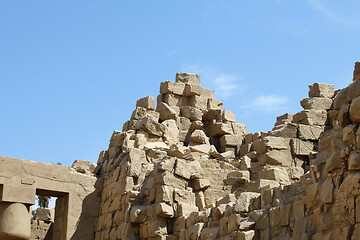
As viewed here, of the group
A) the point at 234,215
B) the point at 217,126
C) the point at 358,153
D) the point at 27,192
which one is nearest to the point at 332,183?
the point at 358,153

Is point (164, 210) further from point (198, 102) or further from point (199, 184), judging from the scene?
point (198, 102)

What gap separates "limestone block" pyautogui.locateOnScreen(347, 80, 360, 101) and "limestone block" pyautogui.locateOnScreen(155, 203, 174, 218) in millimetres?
5137

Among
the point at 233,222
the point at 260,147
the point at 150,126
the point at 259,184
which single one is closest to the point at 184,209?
the point at 259,184

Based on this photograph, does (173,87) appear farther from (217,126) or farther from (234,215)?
(234,215)

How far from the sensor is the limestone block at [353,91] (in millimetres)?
7891

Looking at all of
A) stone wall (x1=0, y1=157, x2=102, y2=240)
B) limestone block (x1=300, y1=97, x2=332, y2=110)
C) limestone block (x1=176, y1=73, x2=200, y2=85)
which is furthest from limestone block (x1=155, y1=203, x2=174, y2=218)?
limestone block (x1=176, y1=73, x2=200, y2=85)

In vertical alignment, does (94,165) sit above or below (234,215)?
above

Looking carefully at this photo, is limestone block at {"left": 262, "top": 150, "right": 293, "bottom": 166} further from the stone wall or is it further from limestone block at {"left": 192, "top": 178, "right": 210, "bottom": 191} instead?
the stone wall

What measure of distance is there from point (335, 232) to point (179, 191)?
16.8 ft

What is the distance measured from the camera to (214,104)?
691 inches

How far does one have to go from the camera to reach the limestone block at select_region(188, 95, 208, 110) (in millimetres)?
17219

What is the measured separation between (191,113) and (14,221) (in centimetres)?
641

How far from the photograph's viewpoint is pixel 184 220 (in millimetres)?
11539

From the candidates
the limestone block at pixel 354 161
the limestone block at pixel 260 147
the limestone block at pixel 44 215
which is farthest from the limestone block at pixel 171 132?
the limestone block at pixel 354 161
